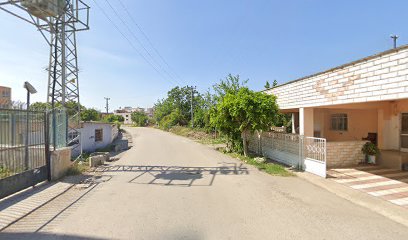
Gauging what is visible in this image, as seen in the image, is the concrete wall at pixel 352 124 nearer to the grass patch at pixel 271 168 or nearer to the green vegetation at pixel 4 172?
the grass patch at pixel 271 168

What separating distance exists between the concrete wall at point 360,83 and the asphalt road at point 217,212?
9.65 ft

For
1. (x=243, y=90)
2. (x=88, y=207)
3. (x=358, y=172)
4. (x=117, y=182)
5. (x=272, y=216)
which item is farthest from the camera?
(x=243, y=90)

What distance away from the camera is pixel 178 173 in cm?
920

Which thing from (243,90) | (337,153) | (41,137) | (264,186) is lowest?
(264,186)

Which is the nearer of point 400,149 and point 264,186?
point 264,186

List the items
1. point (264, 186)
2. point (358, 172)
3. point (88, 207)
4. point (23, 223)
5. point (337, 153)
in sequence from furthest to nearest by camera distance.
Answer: point (337, 153)
point (358, 172)
point (264, 186)
point (88, 207)
point (23, 223)

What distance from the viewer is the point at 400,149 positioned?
9875 millimetres

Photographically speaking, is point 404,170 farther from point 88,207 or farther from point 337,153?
point 88,207

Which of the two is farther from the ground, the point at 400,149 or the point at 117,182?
the point at 400,149

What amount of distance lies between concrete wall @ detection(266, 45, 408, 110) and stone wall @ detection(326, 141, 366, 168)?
219 cm

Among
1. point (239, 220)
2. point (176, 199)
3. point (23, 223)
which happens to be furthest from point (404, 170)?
point (23, 223)

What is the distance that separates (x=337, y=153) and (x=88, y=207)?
9.27 m

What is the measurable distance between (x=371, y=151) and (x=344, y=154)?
1106 mm

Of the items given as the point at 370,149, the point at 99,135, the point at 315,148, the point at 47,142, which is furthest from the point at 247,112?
the point at 99,135
